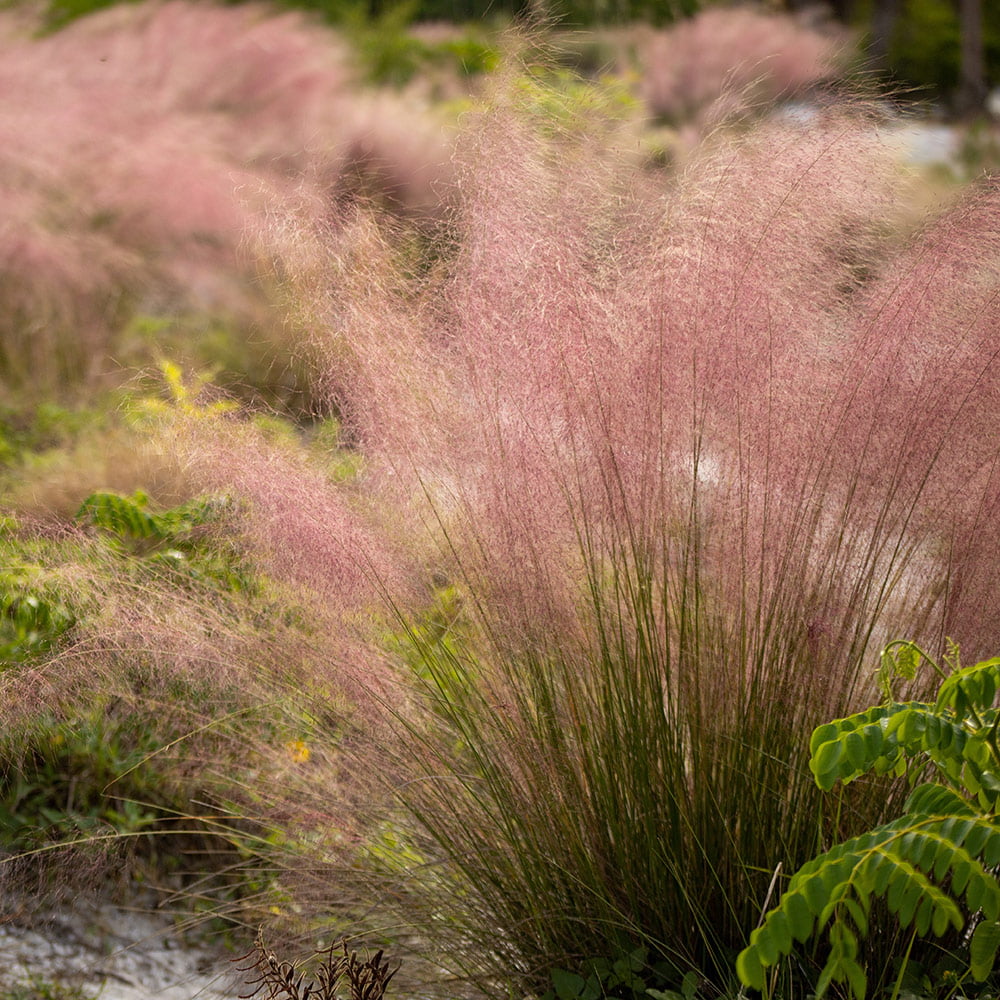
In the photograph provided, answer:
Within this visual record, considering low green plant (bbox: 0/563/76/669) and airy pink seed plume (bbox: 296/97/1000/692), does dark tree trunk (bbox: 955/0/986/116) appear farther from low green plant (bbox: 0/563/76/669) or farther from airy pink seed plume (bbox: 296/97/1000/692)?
low green plant (bbox: 0/563/76/669)

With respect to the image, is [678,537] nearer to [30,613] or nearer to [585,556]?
[585,556]

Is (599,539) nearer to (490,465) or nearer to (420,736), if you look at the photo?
(490,465)

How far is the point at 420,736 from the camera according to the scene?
5.67 feet

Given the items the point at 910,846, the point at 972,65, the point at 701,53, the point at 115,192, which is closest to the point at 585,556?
the point at 910,846

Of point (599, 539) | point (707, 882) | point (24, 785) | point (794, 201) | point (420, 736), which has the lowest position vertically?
point (24, 785)

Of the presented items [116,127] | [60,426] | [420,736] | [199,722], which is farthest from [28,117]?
[420,736]

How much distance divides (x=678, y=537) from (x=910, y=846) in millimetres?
634

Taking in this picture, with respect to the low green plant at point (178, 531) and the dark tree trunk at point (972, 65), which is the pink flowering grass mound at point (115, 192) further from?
the dark tree trunk at point (972, 65)

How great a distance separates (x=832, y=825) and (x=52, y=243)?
10.7ft

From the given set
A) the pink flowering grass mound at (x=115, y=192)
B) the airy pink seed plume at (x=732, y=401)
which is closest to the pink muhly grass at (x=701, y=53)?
the pink flowering grass mound at (x=115, y=192)

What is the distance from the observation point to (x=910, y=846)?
1.14m

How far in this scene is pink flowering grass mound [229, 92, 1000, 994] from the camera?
1.62 meters

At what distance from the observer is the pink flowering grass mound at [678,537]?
1.62 m

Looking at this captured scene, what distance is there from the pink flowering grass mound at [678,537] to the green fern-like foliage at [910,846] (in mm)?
368
